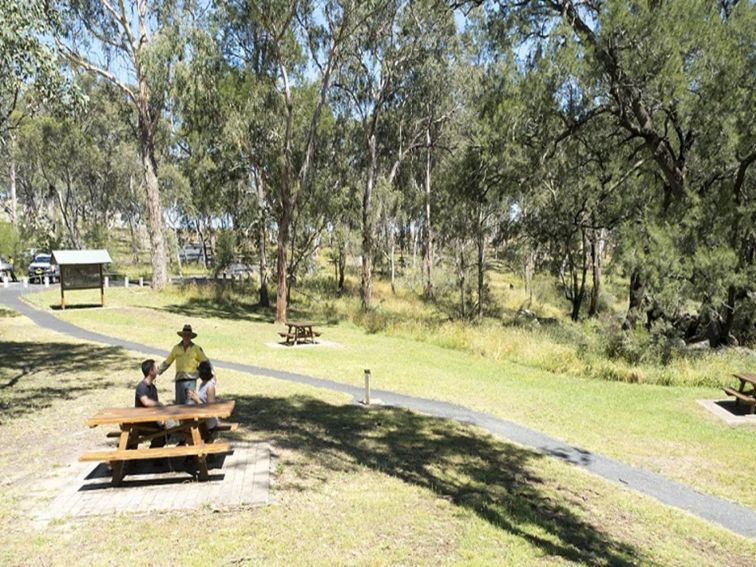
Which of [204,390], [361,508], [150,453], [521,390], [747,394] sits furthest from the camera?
[521,390]

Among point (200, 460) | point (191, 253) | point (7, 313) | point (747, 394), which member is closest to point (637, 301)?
point (747, 394)

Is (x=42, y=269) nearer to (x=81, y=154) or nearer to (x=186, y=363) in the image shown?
(x=81, y=154)

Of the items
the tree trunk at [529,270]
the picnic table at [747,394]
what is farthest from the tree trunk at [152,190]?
the picnic table at [747,394]

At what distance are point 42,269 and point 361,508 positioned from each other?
3857 cm

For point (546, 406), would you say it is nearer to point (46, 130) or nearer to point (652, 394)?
point (652, 394)

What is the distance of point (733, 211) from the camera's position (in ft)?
52.0

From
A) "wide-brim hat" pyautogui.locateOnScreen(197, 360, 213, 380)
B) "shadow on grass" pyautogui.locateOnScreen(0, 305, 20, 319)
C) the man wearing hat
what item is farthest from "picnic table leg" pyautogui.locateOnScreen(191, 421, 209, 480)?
"shadow on grass" pyautogui.locateOnScreen(0, 305, 20, 319)

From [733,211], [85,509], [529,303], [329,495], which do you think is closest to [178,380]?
[85,509]

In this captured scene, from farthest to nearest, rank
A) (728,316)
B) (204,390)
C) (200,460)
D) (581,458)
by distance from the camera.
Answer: (728,316)
(581,458)
(204,390)
(200,460)

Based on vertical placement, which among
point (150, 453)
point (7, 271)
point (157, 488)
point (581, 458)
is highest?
point (7, 271)

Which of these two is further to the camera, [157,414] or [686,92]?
[686,92]

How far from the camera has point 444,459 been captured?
7.66 metres

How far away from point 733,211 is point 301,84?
61.0ft

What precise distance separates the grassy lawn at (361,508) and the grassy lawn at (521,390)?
5.42 feet
